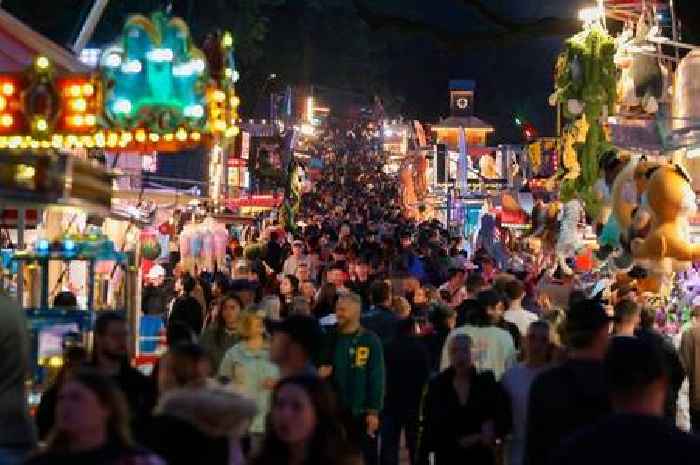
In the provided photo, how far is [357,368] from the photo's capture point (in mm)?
10461

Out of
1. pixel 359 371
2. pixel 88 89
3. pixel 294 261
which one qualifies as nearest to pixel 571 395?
pixel 359 371

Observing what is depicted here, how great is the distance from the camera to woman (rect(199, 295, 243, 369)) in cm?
1059

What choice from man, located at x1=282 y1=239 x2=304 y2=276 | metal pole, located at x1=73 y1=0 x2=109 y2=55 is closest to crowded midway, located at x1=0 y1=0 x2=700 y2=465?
man, located at x1=282 y1=239 x2=304 y2=276

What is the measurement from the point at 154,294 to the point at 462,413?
8.79 m

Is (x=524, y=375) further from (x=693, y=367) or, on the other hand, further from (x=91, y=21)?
(x=91, y=21)

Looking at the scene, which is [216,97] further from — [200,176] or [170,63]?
[200,176]

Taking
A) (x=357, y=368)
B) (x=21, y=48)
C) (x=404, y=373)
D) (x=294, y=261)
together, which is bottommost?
(x=404, y=373)

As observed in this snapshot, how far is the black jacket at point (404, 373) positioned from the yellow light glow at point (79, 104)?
174 inches

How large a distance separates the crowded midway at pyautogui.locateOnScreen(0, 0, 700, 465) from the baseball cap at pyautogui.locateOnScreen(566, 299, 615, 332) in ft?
0.05

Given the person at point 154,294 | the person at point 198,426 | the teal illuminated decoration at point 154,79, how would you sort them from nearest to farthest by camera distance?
the person at point 198,426
the teal illuminated decoration at point 154,79
the person at point 154,294

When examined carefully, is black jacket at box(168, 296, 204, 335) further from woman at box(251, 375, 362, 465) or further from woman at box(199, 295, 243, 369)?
woman at box(251, 375, 362, 465)

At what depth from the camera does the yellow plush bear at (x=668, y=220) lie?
586 inches

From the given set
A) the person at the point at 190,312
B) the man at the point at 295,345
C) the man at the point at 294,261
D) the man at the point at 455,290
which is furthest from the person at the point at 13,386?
the man at the point at 294,261

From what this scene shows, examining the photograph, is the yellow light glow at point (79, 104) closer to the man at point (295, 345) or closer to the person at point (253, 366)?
the person at point (253, 366)
